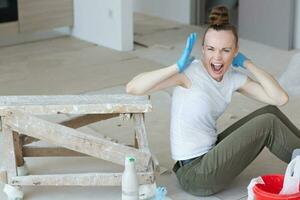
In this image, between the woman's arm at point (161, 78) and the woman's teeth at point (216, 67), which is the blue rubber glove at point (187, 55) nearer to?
the woman's arm at point (161, 78)

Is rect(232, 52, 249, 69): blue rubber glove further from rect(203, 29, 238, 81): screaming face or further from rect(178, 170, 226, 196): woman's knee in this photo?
rect(178, 170, 226, 196): woman's knee

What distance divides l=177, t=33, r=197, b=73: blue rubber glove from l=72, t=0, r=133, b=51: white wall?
2.94 metres

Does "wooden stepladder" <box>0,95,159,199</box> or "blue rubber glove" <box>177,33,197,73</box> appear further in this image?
"wooden stepladder" <box>0,95,159,199</box>

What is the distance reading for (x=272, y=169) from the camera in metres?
3.61

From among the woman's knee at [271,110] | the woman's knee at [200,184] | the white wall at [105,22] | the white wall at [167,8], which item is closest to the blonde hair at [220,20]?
the woman's knee at [271,110]

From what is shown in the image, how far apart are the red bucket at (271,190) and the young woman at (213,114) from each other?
0.57 ft

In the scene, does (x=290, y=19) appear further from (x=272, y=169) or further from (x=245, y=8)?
(x=272, y=169)

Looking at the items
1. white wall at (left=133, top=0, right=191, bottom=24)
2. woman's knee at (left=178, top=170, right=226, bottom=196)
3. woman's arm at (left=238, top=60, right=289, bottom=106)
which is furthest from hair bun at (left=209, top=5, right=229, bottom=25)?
white wall at (left=133, top=0, right=191, bottom=24)

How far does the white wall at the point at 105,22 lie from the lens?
6028 mm

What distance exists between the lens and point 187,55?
3037 mm

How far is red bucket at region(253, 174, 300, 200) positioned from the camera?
2814 mm

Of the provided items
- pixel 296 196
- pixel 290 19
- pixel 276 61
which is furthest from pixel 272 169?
pixel 290 19

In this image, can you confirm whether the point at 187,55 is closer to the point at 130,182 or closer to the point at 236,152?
the point at 236,152

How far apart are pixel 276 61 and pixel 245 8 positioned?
841 millimetres
